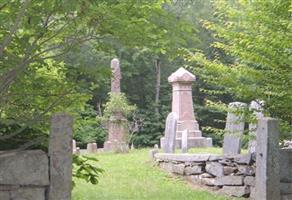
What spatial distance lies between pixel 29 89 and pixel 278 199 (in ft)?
8.31

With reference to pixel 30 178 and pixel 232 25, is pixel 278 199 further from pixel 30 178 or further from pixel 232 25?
A: pixel 232 25

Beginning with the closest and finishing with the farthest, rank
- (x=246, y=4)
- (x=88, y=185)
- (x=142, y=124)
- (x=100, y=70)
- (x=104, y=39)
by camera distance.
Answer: (x=104, y=39) < (x=100, y=70) < (x=246, y=4) < (x=88, y=185) < (x=142, y=124)

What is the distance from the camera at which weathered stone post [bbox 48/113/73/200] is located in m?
3.57

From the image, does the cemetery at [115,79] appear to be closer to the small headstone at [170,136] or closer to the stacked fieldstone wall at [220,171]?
the stacked fieldstone wall at [220,171]

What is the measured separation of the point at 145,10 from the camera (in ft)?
14.4

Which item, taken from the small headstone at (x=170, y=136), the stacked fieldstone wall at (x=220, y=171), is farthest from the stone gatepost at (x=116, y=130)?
the stacked fieldstone wall at (x=220, y=171)

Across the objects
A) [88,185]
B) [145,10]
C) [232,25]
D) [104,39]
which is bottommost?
[88,185]

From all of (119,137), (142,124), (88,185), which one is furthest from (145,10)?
(142,124)

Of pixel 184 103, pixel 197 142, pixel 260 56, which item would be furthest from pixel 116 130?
pixel 260 56

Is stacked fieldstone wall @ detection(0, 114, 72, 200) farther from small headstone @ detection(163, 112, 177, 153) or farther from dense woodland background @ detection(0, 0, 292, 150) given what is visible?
small headstone @ detection(163, 112, 177, 153)

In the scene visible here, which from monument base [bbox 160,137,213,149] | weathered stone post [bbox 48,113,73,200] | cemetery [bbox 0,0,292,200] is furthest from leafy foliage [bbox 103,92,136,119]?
weathered stone post [bbox 48,113,73,200]

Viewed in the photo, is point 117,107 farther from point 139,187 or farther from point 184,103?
point 139,187

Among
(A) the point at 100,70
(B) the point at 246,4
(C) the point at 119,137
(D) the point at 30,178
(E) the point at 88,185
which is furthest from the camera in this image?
(C) the point at 119,137

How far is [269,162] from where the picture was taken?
485 centimetres
